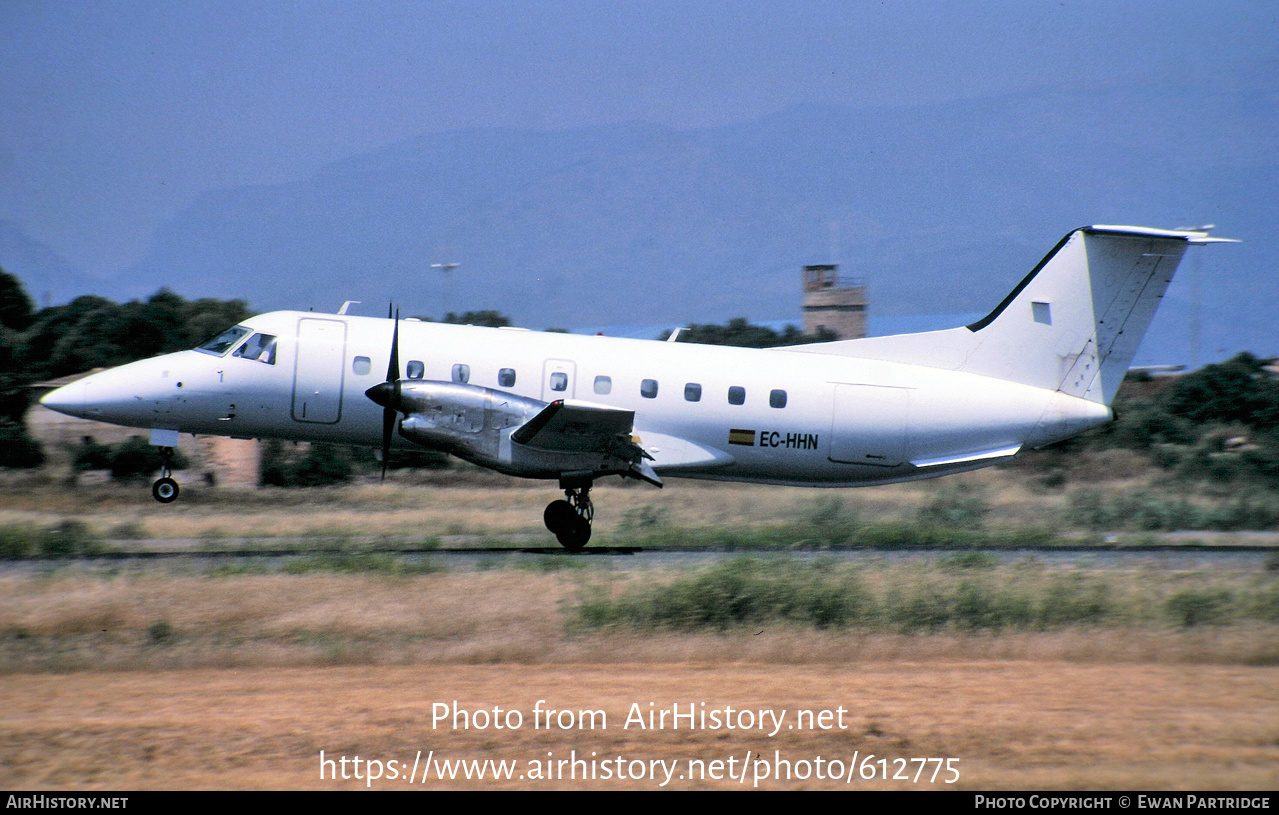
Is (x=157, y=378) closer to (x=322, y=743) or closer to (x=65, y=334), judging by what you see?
(x=322, y=743)

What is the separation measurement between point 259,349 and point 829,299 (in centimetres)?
6434

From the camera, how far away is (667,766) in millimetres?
8266

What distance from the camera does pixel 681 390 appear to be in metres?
16.5

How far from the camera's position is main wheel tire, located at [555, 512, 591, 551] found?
16375mm

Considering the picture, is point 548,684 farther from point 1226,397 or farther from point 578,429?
point 1226,397

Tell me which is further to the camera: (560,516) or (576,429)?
(560,516)

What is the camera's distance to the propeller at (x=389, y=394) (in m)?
15.0

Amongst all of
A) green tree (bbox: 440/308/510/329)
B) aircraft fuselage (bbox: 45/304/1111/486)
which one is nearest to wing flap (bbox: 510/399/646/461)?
aircraft fuselage (bbox: 45/304/1111/486)

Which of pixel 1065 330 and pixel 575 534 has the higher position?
pixel 1065 330

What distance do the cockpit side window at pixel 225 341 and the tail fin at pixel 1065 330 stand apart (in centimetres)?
883

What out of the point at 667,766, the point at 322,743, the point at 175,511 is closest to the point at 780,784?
the point at 667,766

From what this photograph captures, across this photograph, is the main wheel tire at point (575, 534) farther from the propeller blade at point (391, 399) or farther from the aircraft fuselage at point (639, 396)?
the propeller blade at point (391, 399)

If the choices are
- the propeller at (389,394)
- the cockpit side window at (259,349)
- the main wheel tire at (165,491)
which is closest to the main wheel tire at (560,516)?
the propeller at (389,394)

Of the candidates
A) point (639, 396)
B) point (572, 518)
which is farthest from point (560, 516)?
point (639, 396)
